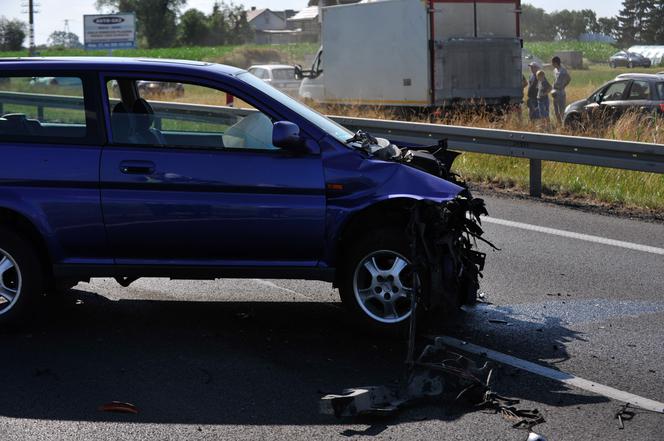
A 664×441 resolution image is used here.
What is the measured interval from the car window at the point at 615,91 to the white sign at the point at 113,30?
61.2 meters

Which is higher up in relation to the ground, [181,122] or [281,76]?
[281,76]

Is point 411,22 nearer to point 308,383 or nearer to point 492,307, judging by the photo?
point 492,307

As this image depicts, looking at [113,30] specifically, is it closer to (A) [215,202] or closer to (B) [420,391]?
A: (A) [215,202]

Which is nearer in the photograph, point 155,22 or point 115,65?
point 115,65

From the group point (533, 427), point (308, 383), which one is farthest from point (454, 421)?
point (308, 383)

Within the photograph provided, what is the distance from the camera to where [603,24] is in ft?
499

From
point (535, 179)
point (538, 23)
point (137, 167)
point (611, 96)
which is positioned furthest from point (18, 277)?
point (538, 23)

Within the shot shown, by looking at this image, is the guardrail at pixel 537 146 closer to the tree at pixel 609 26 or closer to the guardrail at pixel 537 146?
the guardrail at pixel 537 146

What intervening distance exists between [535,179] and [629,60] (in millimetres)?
76790

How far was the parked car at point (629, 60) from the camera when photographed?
84938 mm

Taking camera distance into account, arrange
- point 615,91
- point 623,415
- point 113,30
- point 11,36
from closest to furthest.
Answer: point 623,415, point 615,91, point 113,30, point 11,36

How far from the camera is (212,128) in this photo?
7027 millimetres

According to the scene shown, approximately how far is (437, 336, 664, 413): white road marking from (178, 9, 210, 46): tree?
112 m

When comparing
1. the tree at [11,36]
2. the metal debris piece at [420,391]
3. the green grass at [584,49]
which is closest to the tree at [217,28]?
the tree at [11,36]
